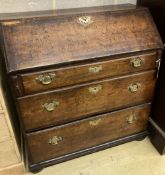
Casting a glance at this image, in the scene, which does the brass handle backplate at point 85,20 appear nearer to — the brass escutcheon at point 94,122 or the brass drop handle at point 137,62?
the brass drop handle at point 137,62

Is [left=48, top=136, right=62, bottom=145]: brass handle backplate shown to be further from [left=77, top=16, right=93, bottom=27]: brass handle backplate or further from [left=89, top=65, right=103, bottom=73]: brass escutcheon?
[left=77, top=16, right=93, bottom=27]: brass handle backplate

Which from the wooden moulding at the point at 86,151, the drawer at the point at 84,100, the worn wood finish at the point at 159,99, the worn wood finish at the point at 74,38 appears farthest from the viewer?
the wooden moulding at the point at 86,151

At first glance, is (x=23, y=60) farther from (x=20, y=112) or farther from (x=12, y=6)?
(x=12, y=6)

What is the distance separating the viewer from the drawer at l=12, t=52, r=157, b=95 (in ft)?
3.72

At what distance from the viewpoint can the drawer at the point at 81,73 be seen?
44.6 inches

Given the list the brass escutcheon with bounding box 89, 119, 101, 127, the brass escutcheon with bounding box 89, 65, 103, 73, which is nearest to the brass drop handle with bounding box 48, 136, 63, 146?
the brass escutcheon with bounding box 89, 119, 101, 127

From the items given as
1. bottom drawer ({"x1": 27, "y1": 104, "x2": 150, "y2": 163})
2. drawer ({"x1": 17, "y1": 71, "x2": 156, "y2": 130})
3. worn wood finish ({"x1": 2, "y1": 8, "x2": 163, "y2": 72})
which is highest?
worn wood finish ({"x1": 2, "y1": 8, "x2": 163, "y2": 72})

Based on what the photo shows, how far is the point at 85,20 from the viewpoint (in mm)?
1266

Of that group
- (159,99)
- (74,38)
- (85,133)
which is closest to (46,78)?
(74,38)

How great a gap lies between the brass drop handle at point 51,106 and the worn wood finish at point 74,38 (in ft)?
0.85

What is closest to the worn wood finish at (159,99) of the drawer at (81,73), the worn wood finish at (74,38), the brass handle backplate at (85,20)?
the worn wood finish at (74,38)

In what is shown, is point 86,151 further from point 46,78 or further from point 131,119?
point 46,78

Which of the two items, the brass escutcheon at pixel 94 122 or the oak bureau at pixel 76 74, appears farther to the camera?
the brass escutcheon at pixel 94 122

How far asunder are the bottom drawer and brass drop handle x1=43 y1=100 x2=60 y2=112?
0.57 ft
